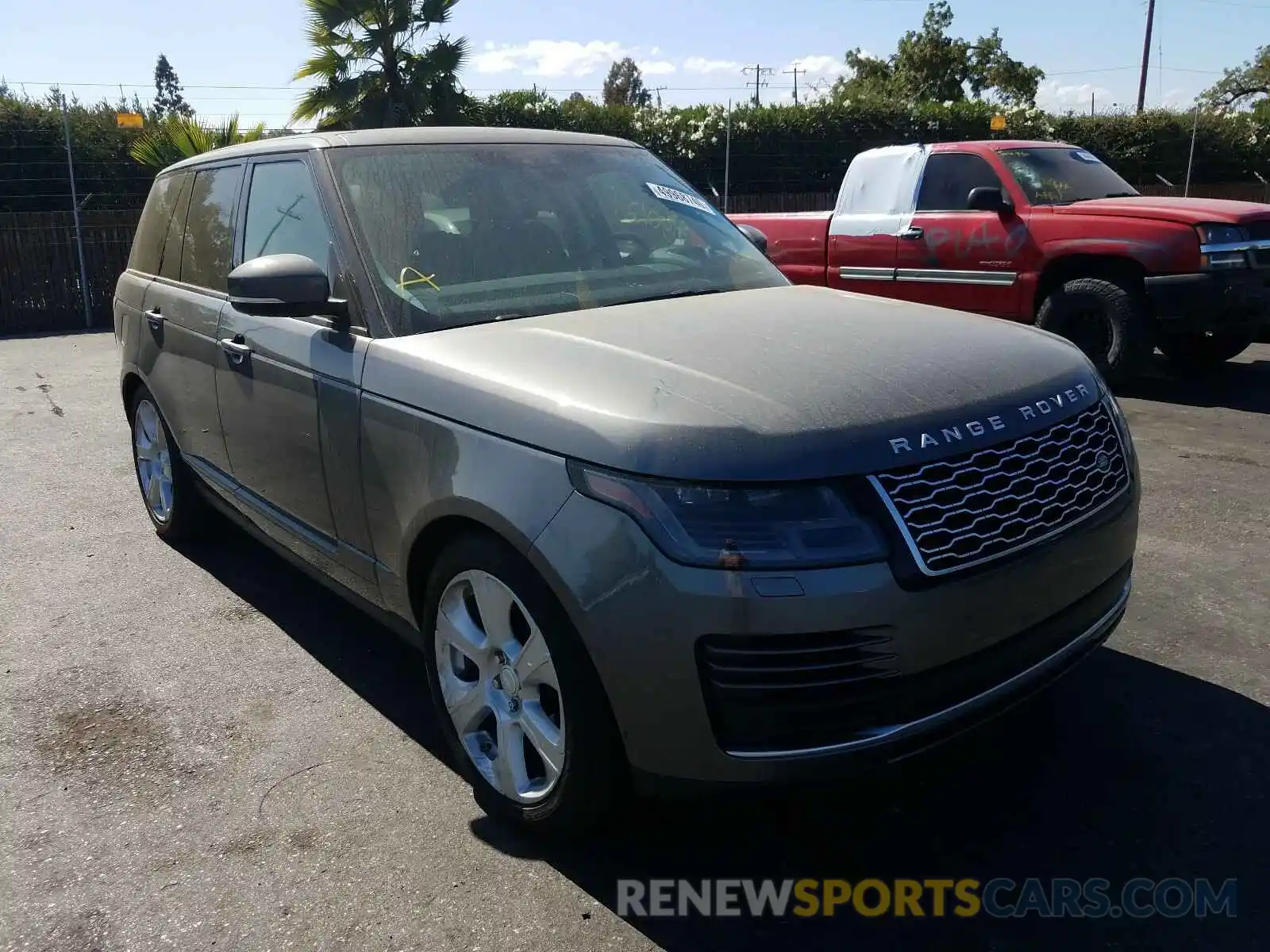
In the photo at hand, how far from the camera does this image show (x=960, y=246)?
8797 millimetres

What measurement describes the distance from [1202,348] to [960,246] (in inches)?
85.1

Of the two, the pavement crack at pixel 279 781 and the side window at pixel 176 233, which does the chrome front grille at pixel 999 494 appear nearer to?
the pavement crack at pixel 279 781

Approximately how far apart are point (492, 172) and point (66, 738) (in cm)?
231

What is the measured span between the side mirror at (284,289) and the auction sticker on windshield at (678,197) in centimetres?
138

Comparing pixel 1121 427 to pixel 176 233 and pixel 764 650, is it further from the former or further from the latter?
pixel 176 233

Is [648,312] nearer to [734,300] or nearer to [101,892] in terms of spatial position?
[734,300]

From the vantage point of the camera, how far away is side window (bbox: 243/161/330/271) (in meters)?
3.53

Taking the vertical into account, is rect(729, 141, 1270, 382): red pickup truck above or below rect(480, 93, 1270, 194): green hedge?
below

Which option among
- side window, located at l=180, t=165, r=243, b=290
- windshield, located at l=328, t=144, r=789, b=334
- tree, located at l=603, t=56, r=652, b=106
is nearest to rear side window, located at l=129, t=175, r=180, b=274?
side window, located at l=180, t=165, r=243, b=290

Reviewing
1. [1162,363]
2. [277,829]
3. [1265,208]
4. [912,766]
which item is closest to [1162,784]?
[912,766]

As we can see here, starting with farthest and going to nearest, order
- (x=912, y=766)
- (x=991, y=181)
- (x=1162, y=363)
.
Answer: (x=1162, y=363), (x=991, y=181), (x=912, y=766)

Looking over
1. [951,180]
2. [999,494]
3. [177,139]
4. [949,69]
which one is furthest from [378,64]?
[949,69]

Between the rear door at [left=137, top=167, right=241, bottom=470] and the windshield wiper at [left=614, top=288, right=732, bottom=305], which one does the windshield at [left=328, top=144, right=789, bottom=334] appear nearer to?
the windshield wiper at [left=614, top=288, right=732, bottom=305]

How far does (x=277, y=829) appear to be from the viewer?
9.62ft
